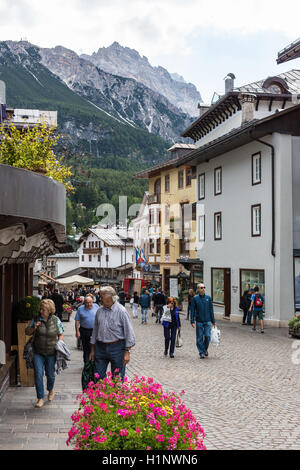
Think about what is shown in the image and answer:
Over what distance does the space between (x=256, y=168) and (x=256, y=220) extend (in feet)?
7.95

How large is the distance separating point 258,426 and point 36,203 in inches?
176

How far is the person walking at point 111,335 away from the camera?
8.45 m

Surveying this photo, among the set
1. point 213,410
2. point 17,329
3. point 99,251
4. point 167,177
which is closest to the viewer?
point 213,410

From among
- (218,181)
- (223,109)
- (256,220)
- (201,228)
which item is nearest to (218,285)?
(201,228)

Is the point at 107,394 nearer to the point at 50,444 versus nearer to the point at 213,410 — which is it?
the point at 50,444

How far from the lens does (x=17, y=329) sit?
444 inches

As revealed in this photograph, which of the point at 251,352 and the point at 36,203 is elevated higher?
the point at 36,203

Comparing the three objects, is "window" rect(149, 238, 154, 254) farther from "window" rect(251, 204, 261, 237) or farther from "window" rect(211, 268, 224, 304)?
"window" rect(251, 204, 261, 237)

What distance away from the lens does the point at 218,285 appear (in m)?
33.4

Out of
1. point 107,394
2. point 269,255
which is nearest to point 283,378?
point 107,394

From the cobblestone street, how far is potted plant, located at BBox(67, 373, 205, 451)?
228 centimetres

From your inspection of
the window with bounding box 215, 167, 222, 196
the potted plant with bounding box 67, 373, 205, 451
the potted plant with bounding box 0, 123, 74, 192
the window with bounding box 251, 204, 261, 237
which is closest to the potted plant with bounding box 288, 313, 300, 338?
the window with bounding box 251, 204, 261, 237

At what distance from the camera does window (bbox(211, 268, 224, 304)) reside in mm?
32594
